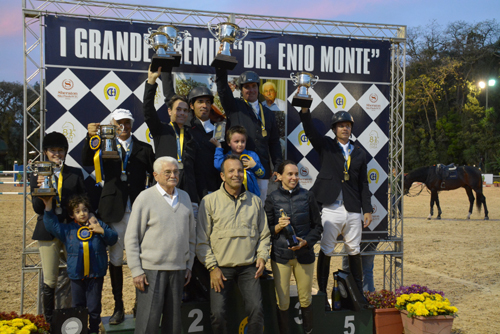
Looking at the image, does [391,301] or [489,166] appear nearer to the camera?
[391,301]

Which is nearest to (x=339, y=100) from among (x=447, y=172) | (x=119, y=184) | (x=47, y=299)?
(x=119, y=184)

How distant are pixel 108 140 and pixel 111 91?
1.38 m

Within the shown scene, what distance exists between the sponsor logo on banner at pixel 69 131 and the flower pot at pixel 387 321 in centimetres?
412

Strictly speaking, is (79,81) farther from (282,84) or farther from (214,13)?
(282,84)

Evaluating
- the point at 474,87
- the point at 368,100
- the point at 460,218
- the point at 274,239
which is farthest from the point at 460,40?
the point at 274,239

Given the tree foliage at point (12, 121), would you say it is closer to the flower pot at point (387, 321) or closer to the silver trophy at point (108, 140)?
the silver trophy at point (108, 140)

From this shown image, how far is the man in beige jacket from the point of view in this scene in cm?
354

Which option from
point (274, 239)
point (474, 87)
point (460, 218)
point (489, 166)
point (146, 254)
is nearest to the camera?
point (146, 254)

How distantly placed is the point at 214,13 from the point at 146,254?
335 cm

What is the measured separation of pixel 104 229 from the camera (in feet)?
12.4

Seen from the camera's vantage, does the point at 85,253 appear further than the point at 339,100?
No

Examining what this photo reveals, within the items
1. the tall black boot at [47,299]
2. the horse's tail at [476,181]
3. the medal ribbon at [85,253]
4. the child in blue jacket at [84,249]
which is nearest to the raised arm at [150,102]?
the child in blue jacket at [84,249]

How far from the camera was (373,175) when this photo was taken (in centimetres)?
575

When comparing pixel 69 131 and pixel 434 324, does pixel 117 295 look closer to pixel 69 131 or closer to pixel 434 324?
pixel 69 131
